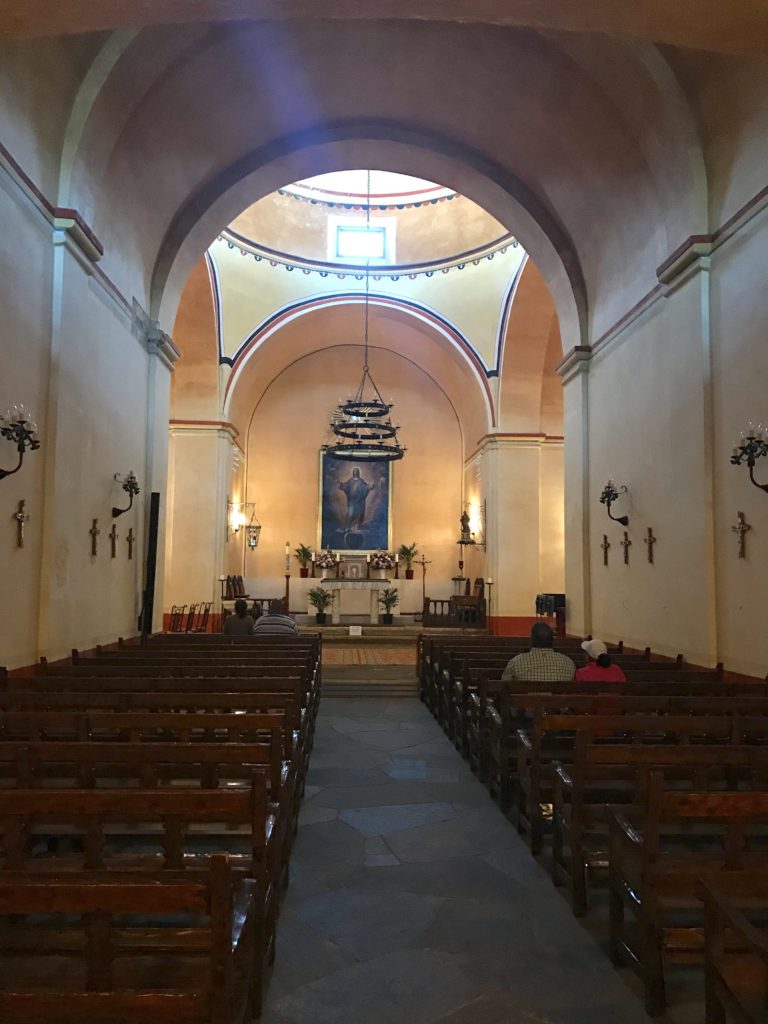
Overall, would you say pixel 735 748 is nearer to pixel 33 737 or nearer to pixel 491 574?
pixel 33 737

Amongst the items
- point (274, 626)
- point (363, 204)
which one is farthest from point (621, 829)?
point (363, 204)

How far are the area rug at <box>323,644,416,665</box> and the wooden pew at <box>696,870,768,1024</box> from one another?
9188 millimetres

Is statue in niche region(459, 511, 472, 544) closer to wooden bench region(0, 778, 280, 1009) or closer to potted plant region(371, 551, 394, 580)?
potted plant region(371, 551, 394, 580)

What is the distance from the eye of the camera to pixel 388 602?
635 inches

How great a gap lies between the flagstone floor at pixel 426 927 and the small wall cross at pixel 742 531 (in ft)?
9.24

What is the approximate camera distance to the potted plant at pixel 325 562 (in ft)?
56.1

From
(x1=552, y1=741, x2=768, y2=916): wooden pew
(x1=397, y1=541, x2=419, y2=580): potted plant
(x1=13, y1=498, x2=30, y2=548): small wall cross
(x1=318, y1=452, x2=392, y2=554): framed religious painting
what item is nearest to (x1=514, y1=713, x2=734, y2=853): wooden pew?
(x1=552, y1=741, x2=768, y2=916): wooden pew

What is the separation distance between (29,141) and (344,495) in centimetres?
1320

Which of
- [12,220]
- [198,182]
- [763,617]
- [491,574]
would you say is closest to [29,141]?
[12,220]

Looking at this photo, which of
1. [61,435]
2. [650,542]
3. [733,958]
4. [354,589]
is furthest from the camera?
[354,589]

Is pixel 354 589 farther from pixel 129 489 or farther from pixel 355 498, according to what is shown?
pixel 129 489

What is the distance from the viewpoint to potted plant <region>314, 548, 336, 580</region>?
17109mm

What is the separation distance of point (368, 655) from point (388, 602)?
394 cm

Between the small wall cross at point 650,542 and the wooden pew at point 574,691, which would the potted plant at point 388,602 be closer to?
the small wall cross at point 650,542
